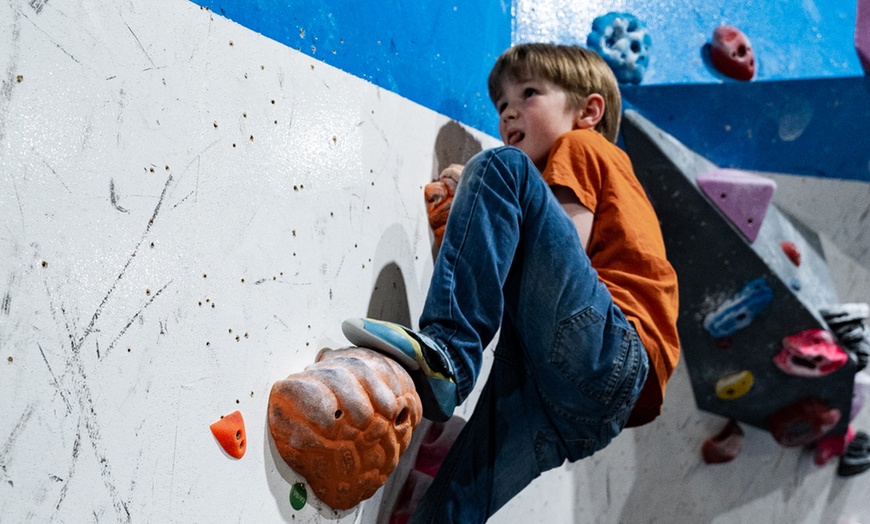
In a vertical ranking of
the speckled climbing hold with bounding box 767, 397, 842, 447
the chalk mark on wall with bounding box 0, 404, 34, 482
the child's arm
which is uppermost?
the chalk mark on wall with bounding box 0, 404, 34, 482

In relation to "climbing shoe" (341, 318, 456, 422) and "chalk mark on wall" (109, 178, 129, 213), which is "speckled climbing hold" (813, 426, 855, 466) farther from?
"chalk mark on wall" (109, 178, 129, 213)

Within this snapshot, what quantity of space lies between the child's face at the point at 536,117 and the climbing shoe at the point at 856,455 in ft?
4.61

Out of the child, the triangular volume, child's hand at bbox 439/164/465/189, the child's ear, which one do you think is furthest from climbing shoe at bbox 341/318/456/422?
the triangular volume

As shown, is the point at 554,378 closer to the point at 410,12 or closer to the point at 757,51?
the point at 410,12

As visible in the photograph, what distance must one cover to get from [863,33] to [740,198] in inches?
27.6

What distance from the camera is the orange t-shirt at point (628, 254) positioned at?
1.48 meters

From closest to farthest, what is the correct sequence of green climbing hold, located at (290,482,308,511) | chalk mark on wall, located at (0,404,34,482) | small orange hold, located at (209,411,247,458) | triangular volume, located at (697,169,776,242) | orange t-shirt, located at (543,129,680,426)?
chalk mark on wall, located at (0,404,34,482) < small orange hold, located at (209,411,247,458) < green climbing hold, located at (290,482,308,511) < orange t-shirt, located at (543,129,680,426) < triangular volume, located at (697,169,776,242)

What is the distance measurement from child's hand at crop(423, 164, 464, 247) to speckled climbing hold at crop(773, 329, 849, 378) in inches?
40.7

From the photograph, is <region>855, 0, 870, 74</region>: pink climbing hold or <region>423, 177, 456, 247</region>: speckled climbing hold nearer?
<region>423, 177, 456, 247</region>: speckled climbing hold

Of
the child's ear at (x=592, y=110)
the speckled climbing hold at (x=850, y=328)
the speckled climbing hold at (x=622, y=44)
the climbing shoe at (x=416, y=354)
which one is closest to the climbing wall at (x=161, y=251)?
the climbing shoe at (x=416, y=354)

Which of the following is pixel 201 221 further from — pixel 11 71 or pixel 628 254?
pixel 628 254

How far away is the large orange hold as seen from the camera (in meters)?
1.18

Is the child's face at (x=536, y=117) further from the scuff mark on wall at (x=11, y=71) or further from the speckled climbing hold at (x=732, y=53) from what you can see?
the scuff mark on wall at (x=11, y=71)

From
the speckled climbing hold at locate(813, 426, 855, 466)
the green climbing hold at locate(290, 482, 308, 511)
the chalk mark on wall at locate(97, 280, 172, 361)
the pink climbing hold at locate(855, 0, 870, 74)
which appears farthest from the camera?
the speckled climbing hold at locate(813, 426, 855, 466)
